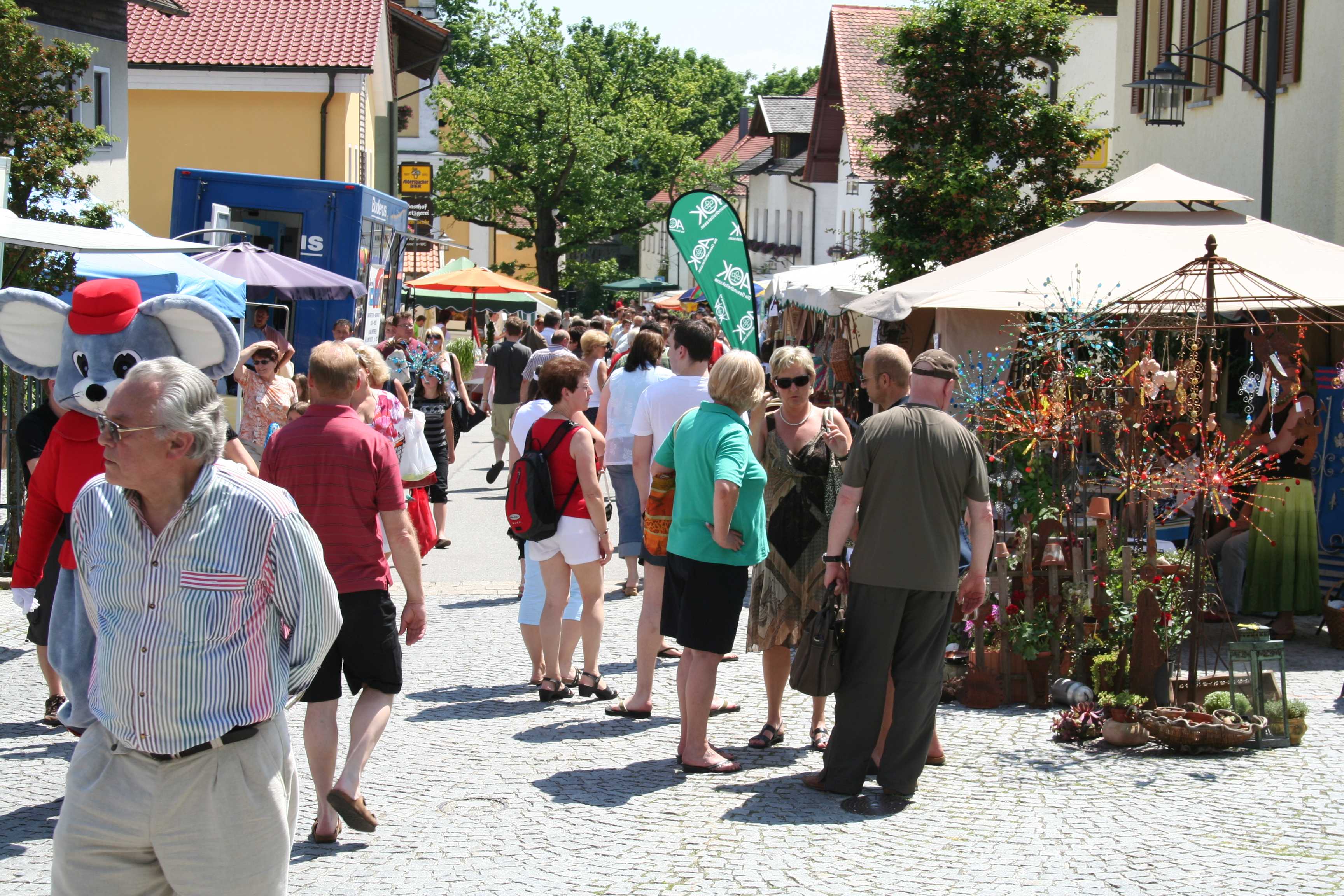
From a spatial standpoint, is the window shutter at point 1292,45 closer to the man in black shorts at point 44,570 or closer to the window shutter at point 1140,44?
the window shutter at point 1140,44

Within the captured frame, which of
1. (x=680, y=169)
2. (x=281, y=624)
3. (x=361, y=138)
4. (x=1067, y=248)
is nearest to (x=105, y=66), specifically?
(x=361, y=138)

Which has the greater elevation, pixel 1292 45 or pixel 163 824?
pixel 1292 45

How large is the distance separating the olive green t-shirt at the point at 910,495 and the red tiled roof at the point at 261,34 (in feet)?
79.1

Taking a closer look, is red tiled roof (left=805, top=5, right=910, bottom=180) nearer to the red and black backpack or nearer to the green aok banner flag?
the green aok banner flag

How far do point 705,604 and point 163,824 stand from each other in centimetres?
295

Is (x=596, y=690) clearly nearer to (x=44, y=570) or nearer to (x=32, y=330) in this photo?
(x=44, y=570)

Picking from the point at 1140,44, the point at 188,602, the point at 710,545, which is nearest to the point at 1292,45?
the point at 1140,44

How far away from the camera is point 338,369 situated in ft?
16.0

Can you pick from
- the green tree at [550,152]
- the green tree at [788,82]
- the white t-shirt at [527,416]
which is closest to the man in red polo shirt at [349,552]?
the white t-shirt at [527,416]

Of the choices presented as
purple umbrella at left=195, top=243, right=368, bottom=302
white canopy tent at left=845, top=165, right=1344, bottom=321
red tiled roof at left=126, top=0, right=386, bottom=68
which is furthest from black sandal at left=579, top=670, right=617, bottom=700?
red tiled roof at left=126, top=0, right=386, bottom=68

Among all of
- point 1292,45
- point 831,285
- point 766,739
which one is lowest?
point 766,739

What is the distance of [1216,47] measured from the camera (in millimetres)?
17016

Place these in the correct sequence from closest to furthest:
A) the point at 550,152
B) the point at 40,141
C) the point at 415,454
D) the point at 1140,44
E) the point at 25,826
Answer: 1. the point at 25,826
2. the point at 415,454
3. the point at 40,141
4. the point at 1140,44
5. the point at 550,152

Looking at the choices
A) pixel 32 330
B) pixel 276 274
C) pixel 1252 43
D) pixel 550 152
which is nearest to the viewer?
pixel 32 330
